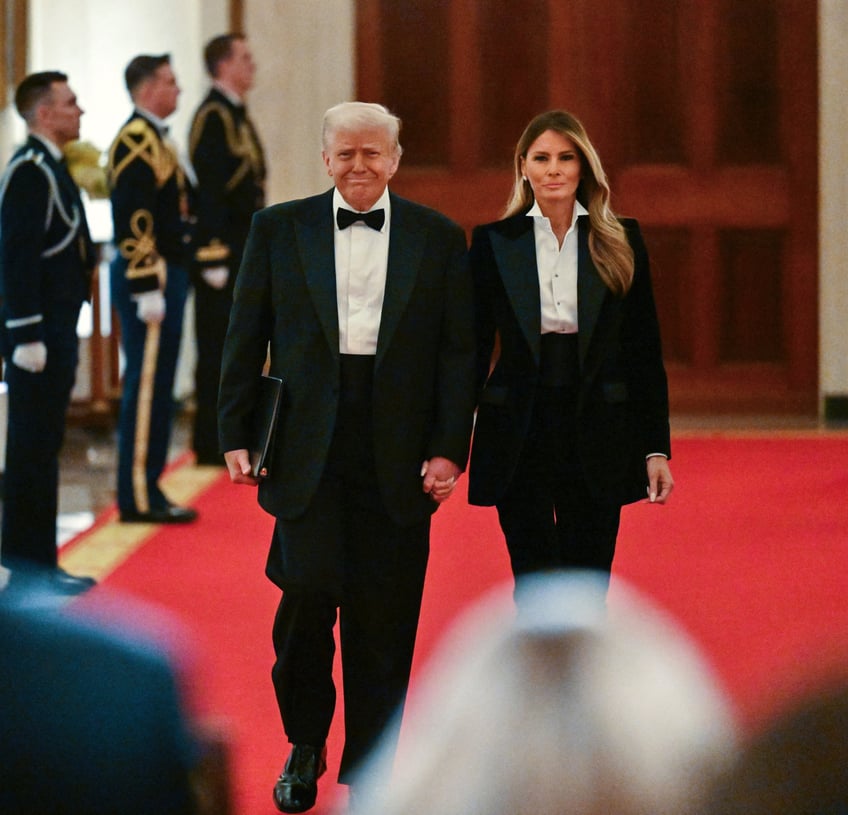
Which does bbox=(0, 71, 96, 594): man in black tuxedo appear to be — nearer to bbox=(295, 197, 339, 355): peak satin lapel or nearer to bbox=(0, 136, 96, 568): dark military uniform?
bbox=(0, 136, 96, 568): dark military uniform

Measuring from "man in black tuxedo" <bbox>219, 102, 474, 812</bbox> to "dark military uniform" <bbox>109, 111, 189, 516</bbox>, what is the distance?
99.1 inches

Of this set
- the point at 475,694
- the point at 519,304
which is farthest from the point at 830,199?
the point at 475,694

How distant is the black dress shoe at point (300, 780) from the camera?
8.52 ft

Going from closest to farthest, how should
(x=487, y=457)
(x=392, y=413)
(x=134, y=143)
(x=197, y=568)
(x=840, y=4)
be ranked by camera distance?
1. (x=392, y=413)
2. (x=487, y=457)
3. (x=197, y=568)
4. (x=134, y=143)
5. (x=840, y=4)

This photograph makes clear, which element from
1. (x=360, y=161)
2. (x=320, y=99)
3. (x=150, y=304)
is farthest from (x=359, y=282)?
(x=320, y=99)

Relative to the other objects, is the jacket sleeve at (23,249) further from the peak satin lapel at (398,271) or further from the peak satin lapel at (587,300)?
the peak satin lapel at (587,300)

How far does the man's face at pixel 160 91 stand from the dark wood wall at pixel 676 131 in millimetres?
2474

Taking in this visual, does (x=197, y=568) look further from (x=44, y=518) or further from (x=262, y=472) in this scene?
(x=262, y=472)

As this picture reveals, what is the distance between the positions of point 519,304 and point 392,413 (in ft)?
1.03

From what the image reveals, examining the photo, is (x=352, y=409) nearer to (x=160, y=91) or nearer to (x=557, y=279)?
(x=557, y=279)

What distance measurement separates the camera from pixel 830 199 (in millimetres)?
7340

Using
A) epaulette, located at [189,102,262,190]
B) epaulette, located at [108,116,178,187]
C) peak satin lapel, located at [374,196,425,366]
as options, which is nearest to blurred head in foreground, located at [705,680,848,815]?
peak satin lapel, located at [374,196,425,366]

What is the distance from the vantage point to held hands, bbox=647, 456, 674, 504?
276 cm

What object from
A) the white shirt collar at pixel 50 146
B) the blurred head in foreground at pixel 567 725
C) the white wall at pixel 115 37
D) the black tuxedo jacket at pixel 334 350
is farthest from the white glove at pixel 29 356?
the white wall at pixel 115 37
